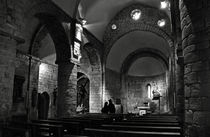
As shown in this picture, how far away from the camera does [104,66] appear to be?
16.3 metres

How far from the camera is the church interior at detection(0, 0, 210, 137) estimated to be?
380 cm

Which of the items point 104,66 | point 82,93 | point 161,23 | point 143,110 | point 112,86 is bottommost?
point 143,110

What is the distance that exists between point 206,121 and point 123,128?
1701mm

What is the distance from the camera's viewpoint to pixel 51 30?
411 inches

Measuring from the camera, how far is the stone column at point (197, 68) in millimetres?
3464

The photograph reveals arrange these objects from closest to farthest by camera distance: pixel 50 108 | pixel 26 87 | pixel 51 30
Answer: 1. pixel 51 30
2. pixel 26 87
3. pixel 50 108

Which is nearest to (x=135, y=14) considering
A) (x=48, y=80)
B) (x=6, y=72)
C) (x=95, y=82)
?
(x=95, y=82)

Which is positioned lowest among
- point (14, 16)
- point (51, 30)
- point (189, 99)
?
point (189, 99)

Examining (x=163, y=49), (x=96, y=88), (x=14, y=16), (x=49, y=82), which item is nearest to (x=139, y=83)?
(x=163, y=49)

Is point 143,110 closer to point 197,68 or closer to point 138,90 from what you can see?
point 138,90

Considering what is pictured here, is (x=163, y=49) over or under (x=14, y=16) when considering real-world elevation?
over

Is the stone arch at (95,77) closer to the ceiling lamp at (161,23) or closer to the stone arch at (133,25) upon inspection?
the stone arch at (133,25)

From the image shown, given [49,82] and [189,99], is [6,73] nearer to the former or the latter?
[189,99]

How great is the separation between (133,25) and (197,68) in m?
12.9
